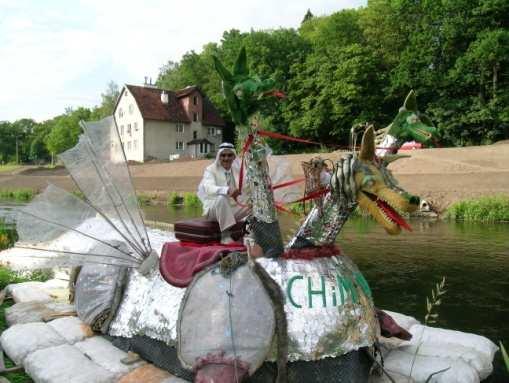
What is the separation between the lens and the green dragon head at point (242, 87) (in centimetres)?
414

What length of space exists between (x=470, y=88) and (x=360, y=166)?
3776 centimetres

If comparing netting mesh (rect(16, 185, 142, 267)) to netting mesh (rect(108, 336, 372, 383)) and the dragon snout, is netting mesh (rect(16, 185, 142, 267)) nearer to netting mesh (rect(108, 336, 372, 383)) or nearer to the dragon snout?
netting mesh (rect(108, 336, 372, 383))

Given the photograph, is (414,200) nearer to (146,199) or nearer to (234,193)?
(234,193)

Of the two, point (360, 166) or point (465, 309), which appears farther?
point (465, 309)

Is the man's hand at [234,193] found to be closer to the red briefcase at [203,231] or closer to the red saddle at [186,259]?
the red briefcase at [203,231]

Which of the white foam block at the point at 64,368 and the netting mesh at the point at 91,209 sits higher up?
the netting mesh at the point at 91,209

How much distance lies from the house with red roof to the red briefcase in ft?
145

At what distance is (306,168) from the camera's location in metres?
4.68

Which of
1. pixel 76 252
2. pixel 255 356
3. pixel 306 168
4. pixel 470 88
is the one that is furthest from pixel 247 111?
pixel 470 88

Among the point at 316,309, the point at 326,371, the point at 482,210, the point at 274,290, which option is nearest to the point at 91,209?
the point at 274,290

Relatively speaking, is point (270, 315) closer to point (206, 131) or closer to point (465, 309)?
point (465, 309)

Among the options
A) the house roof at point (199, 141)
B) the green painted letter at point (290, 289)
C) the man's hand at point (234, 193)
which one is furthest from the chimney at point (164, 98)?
the green painted letter at point (290, 289)

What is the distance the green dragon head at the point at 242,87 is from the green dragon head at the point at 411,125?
124 cm

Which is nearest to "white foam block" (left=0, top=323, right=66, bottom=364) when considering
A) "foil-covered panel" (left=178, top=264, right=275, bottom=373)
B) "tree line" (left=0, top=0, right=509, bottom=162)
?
"foil-covered panel" (left=178, top=264, right=275, bottom=373)
